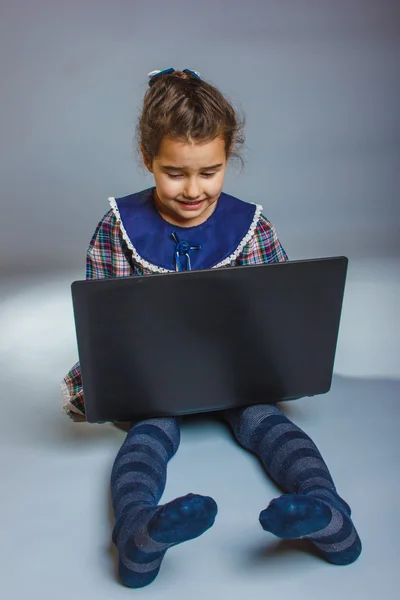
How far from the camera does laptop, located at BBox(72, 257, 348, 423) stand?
132 centimetres

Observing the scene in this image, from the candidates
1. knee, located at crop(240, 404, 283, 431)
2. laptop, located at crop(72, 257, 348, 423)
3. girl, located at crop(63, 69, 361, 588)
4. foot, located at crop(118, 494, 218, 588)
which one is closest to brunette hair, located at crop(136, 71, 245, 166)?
girl, located at crop(63, 69, 361, 588)

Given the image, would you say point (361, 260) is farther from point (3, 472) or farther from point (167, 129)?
point (3, 472)

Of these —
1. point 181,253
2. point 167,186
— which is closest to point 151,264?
point 181,253

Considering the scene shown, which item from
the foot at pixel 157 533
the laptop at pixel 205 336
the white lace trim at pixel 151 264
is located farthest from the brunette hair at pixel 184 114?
the foot at pixel 157 533

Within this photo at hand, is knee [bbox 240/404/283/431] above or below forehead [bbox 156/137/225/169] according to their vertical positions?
below

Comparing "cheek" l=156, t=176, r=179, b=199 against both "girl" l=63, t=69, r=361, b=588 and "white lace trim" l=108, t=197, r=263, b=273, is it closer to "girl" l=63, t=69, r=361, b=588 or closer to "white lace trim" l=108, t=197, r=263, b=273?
"girl" l=63, t=69, r=361, b=588

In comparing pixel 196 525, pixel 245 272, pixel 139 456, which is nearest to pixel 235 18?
pixel 245 272

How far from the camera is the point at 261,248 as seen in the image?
1592 mm

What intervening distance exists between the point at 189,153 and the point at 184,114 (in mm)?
67

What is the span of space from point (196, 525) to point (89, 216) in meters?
1.52

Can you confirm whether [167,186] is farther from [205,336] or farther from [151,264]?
[205,336]

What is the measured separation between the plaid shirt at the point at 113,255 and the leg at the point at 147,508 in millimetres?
200

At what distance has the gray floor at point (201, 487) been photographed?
3.87ft

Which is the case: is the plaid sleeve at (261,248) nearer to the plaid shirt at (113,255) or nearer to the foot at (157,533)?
the plaid shirt at (113,255)
